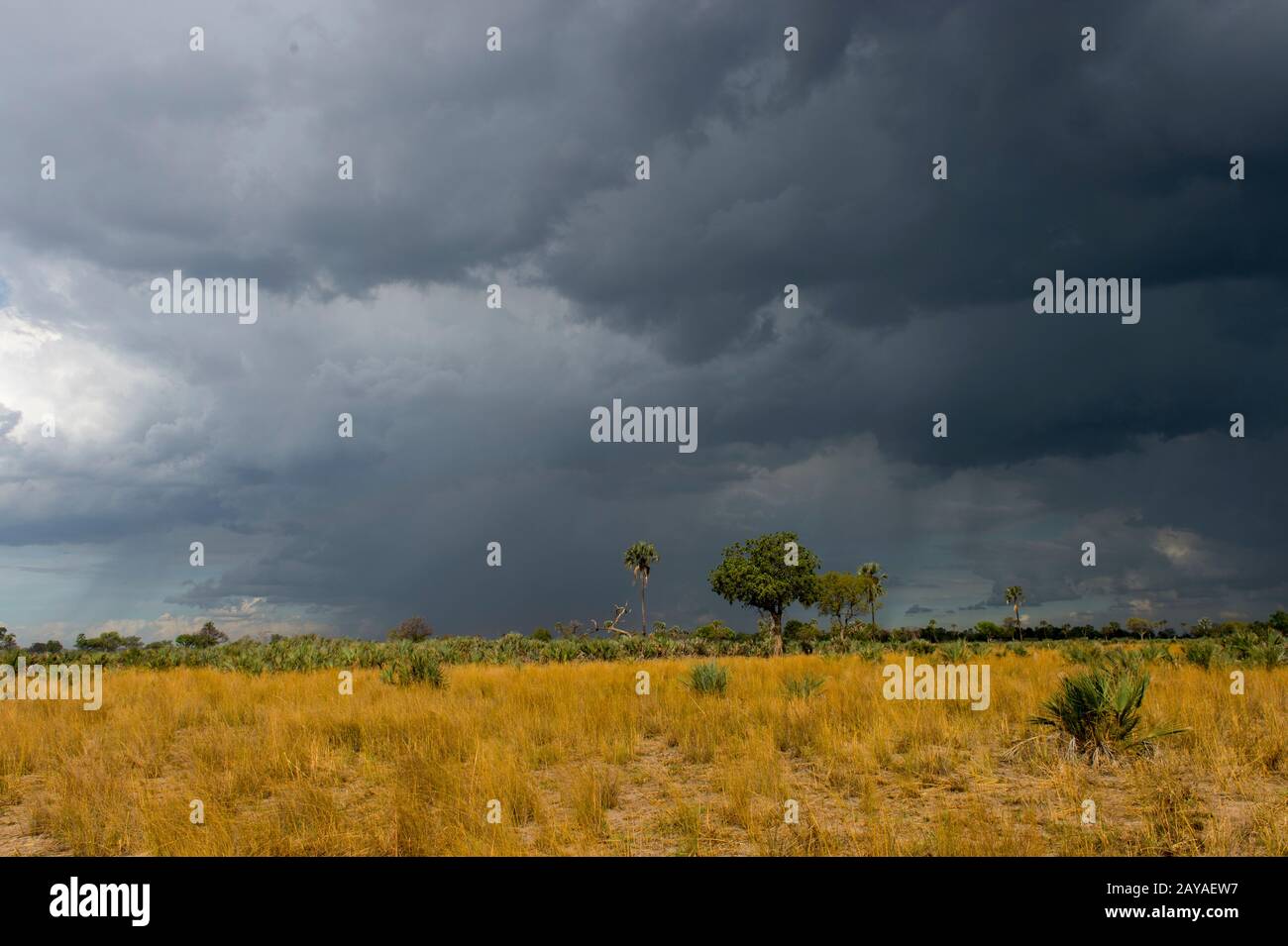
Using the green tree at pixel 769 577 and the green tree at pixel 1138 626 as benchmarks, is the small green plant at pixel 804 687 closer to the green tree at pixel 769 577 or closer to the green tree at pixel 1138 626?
the green tree at pixel 769 577

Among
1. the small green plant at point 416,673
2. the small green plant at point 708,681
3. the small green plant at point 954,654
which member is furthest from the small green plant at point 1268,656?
the small green plant at point 416,673

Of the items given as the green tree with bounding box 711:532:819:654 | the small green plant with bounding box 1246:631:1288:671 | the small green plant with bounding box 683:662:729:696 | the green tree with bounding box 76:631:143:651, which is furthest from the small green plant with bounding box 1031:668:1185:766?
the green tree with bounding box 76:631:143:651

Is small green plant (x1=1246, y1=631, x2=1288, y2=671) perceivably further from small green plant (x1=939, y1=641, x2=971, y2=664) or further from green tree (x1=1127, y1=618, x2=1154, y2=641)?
green tree (x1=1127, y1=618, x2=1154, y2=641)

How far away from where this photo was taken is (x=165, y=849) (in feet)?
22.4

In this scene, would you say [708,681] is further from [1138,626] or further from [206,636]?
[1138,626]

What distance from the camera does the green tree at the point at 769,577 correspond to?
50.0m

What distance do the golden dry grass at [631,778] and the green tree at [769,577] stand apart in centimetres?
3587

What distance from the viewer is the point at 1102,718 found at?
379 inches

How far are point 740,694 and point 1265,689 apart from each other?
9819 mm

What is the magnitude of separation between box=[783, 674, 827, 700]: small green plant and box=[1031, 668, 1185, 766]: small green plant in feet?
15.7

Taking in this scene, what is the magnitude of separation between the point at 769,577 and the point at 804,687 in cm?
3630

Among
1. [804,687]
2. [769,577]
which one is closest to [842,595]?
[769,577]

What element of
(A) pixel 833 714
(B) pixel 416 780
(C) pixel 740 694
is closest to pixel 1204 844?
(A) pixel 833 714
